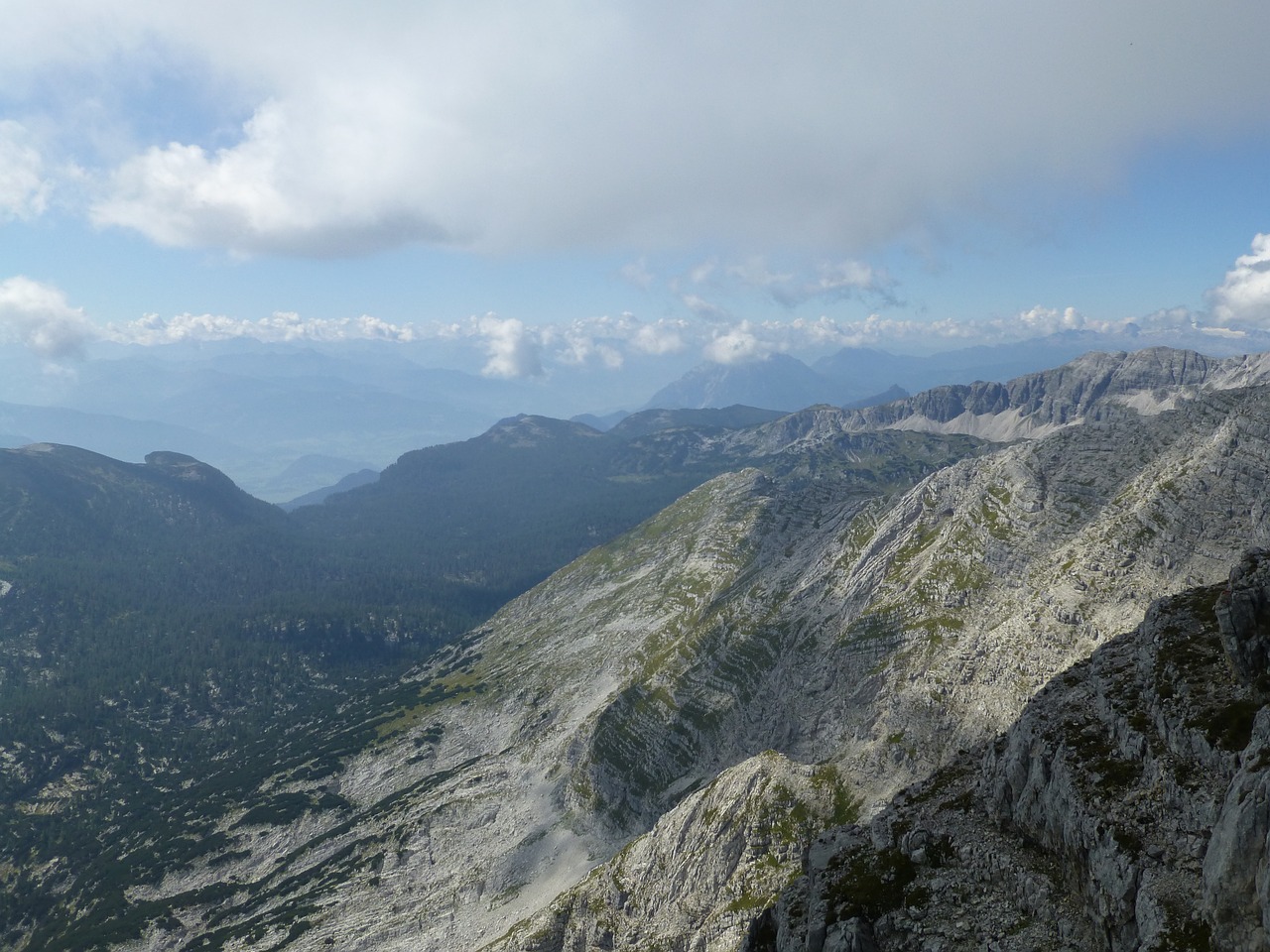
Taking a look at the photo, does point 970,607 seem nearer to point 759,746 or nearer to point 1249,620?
point 759,746

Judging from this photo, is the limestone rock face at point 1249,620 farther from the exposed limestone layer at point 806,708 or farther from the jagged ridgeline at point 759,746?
the exposed limestone layer at point 806,708

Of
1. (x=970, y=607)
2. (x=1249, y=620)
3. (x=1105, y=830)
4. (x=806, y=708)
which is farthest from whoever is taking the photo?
(x=806, y=708)

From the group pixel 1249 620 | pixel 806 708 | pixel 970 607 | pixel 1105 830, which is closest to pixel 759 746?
pixel 806 708

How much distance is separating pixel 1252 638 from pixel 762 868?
3232 inches

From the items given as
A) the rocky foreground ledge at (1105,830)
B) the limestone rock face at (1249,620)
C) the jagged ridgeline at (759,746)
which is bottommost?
the jagged ridgeline at (759,746)

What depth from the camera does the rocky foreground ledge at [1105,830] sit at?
31.8 meters

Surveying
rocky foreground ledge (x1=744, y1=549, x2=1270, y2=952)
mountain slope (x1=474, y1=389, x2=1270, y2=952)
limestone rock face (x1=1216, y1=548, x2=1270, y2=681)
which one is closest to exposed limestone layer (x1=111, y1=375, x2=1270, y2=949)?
mountain slope (x1=474, y1=389, x2=1270, y2=952)

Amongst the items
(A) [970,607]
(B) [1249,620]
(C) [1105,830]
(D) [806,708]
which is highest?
(B) [1249,620]

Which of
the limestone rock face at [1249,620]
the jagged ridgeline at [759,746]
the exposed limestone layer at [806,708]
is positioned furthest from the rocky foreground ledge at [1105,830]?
the exposed limestone layer at [806,708]

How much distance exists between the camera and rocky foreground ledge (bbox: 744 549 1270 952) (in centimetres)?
3177

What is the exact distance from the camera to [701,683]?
18700cm

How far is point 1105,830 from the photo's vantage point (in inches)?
1522

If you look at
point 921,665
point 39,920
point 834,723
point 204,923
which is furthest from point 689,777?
point 39,920

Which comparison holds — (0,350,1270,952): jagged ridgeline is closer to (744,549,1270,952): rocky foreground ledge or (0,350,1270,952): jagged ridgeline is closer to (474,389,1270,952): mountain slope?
(474,389,1270,952): mountain slope
